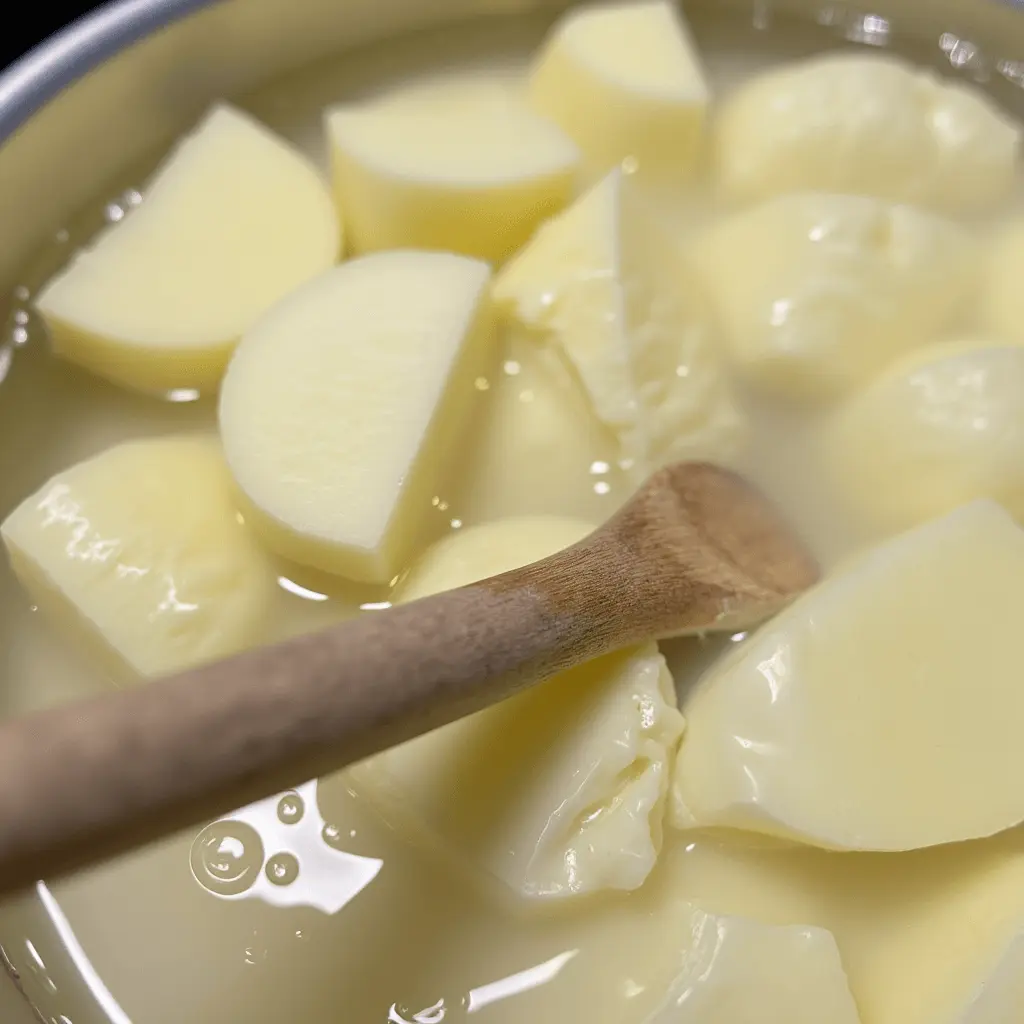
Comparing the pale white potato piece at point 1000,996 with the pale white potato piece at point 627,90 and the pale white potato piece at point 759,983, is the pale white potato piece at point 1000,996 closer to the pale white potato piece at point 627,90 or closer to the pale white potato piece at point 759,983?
the pale white potato piece at point 759,983

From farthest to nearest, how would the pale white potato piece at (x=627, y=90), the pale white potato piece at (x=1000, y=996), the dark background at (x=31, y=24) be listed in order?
the dark background at (x=31, y=24)
the pale white potato piece at (x=627, y=90)
the pale white potato piece at (x=1000, y=996)

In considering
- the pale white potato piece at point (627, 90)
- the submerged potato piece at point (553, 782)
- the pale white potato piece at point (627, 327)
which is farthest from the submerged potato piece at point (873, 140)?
the submerged potato piece at point (553, 782)

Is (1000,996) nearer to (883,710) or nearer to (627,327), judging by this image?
(883,710)

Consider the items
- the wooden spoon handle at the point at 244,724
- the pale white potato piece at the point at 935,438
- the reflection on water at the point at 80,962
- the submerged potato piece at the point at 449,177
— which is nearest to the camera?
the wooden spoon handle at the point at 244,724

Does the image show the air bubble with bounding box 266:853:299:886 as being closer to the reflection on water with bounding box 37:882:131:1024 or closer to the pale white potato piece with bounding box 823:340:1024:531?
the reflection on water with bounding box 37:882:131:1024

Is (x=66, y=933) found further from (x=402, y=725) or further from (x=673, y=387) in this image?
(x=673, y=387)

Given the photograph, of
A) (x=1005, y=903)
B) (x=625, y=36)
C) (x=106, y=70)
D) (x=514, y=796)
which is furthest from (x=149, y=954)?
(x=625, y=36)
